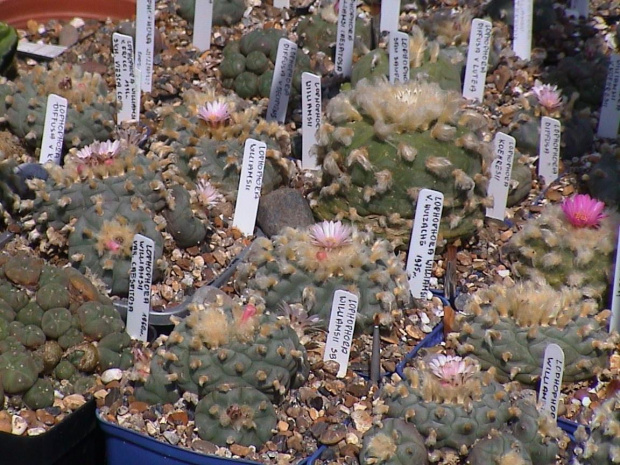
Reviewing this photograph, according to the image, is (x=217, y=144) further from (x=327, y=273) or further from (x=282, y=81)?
(x=327, y=273)

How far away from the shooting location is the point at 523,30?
4.59 metres

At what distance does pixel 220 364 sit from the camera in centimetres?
273

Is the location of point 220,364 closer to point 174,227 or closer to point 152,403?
point 152,403

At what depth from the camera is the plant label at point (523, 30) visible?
4559 millimetres

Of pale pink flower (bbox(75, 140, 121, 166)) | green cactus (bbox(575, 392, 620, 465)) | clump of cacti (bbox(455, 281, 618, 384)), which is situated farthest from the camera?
pale pink flower (bbox(75, 140, 121, 166))

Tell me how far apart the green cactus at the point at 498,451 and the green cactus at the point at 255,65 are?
2.20 metres

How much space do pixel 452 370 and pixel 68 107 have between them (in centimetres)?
201

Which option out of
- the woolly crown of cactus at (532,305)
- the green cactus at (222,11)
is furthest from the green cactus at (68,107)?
the woolly crown of cactus at (532,305)

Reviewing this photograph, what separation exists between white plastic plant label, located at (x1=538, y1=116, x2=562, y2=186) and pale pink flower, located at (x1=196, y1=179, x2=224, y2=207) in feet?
4.20

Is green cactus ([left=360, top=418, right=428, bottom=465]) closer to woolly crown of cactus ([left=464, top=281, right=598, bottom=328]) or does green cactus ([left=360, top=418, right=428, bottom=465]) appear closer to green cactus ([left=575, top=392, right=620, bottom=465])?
green cactus ([left=575, top=392, right=620, bottom=465])

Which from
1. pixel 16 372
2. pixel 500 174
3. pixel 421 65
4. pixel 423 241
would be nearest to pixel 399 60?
pixel 421 65

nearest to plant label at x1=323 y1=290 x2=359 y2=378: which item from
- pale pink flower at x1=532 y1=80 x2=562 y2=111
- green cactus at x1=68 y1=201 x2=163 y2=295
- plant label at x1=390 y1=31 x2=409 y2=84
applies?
green cactus at x1=68 y1=201 x2=163 y2=295

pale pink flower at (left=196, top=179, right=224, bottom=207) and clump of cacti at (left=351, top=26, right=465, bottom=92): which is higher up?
clump of cacti at (left=351, top=26, right=465, bottom=92)

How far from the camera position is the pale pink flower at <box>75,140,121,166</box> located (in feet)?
11.3
